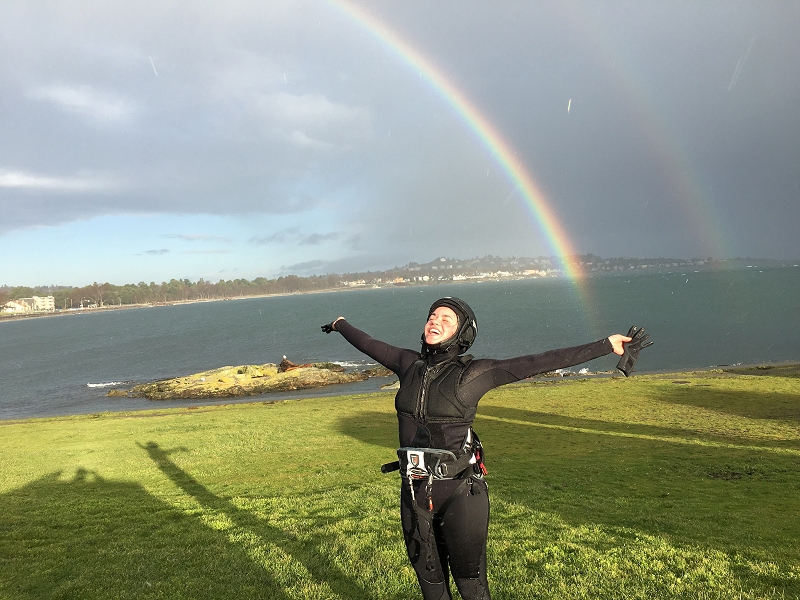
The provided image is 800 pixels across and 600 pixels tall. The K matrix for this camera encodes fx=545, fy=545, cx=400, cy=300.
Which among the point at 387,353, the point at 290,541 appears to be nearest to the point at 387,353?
the point at 387,353

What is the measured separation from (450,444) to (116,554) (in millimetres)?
6524

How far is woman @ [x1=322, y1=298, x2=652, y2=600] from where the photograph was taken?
4066 millimetres

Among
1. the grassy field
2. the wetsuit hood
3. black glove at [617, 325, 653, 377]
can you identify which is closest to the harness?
the wetsuit hood

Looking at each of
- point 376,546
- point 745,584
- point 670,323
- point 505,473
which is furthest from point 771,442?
point 670,323

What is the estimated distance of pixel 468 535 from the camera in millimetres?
4055

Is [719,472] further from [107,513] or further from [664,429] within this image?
[107,513]

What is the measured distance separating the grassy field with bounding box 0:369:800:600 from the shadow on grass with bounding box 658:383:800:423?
0.54 meters

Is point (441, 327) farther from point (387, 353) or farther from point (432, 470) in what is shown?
point (432, 470)

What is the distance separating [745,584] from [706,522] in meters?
2.96

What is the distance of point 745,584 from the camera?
6.11 metres

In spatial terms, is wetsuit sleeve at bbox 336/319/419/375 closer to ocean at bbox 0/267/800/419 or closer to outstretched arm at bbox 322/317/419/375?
outstretched arm at bbox 322/317/419/375

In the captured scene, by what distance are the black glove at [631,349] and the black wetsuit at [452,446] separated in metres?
0.13

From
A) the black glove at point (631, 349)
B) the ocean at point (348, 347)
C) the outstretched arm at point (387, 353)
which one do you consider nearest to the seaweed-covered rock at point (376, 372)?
the ocean at point (348, 347)

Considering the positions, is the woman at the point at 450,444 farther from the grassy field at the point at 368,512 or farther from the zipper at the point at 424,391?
the grassy field at the point at 368,512
